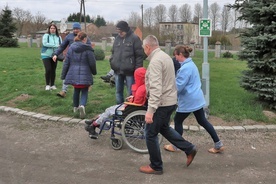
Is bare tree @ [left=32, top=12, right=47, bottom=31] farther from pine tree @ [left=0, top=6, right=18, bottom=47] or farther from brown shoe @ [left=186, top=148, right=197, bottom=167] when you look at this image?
brown shoe @ [left=186, top=148, right=197, bottom=167]

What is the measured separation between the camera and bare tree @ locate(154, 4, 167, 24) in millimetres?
77875

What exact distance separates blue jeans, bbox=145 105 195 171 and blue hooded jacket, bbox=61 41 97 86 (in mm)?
2466

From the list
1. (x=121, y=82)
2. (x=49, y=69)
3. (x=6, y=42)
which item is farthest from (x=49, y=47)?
(x=6, y=42)

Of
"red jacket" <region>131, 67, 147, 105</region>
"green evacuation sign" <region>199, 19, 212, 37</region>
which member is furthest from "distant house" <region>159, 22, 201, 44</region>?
"red jacket" <region>131, 67, 147, 105</region>

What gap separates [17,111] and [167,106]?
4195 millimetres

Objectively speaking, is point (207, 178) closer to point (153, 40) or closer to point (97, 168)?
point (97, 168)

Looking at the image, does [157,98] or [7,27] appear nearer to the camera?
[157,98]

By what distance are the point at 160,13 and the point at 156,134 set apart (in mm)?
77908

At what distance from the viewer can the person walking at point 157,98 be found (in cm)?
352

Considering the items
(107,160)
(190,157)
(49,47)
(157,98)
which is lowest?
(107,160)

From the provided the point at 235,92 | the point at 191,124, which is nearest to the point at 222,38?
the point at 235,92

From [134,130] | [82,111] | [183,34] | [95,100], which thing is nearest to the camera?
[134,130]

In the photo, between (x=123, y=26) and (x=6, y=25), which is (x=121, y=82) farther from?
(x=6, y=25)

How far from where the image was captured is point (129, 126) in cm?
468
